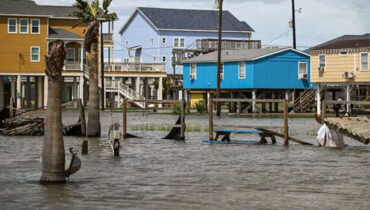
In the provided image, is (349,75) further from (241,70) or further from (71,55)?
(71,55)

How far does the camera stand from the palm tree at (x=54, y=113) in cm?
1731

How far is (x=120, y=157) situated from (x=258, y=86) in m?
49.4

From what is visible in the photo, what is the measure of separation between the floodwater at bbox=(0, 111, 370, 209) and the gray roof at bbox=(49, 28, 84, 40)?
4750 centimetres

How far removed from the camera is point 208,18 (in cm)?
11925

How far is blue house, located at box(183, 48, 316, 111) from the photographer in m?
74.8

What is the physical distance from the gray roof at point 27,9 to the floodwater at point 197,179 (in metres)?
47.7

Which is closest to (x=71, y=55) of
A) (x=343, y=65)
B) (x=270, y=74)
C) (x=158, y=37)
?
(x=270, y=74)

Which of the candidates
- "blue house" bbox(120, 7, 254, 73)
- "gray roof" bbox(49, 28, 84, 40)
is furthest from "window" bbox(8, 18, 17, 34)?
→ "blue house" bbox(120, 7, 254, 73)

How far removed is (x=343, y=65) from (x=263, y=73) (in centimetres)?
1149

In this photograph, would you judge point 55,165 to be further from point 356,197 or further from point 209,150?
point 209,150

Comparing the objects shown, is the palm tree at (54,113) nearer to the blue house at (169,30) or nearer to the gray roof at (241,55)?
the gray roof at (241,55)

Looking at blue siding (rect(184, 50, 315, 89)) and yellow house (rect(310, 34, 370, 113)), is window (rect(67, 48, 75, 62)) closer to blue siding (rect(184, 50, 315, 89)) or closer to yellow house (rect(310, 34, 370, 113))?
blue siding (rect(184, 50, 315, 89))

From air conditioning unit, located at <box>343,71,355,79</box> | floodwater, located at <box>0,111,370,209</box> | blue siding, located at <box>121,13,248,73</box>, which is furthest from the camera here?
blue siding, located at <box>121,13,248,73</box>

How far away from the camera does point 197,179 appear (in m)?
19.6
